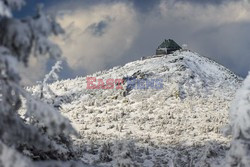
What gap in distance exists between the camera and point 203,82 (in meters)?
46.3

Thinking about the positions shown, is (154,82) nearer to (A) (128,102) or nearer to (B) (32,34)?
(A) (128,102)

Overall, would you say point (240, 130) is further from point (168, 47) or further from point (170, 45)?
point (170, 45)

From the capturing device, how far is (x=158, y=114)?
1393 inches

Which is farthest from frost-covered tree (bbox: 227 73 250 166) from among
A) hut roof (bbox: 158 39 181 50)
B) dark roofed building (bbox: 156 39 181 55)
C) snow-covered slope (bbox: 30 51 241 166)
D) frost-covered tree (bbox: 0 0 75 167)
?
hut roof (bbox: 158 39 181 50)

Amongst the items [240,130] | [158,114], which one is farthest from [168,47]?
[240,130]

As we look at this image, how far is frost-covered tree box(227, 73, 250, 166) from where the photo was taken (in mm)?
8617

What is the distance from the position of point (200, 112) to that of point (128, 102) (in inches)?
302

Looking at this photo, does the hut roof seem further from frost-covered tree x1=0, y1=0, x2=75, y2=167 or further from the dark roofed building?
frost-covered tree x1=0, y1=0, x2=75, y2=167

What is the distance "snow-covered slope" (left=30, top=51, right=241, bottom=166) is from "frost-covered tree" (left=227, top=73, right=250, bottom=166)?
5753 millimetres

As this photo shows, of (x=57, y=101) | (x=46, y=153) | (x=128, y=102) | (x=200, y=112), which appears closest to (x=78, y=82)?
(x=57, y=101)

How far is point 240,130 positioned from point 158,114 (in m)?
26.6

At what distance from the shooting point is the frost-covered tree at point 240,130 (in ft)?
28.3

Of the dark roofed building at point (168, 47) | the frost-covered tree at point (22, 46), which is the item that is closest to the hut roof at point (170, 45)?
the dark roofed building at point (168, 47)

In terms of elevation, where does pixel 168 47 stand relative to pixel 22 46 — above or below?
above
